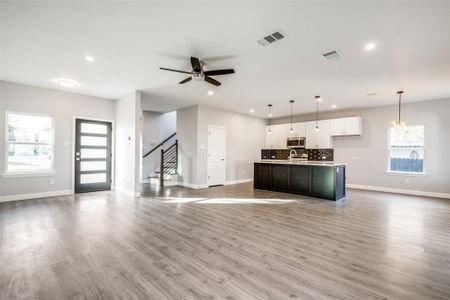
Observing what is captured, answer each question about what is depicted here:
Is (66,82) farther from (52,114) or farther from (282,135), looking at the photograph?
(282,135)

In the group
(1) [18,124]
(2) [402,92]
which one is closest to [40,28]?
(1) [18,124]

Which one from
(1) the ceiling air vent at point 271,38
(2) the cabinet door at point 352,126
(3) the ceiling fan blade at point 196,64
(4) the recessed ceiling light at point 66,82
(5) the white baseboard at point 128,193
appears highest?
(1) the ceiling air vent at point 271,38

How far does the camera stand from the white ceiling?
2.49 meters

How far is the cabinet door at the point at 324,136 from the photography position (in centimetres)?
793

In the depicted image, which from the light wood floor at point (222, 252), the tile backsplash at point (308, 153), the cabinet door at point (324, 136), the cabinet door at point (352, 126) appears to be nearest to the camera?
the light wood floor at point (222, 252)

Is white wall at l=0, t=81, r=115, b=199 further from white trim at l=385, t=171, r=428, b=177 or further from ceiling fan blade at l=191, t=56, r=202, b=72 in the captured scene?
white trim at l=385, t=171, r=428, b=177

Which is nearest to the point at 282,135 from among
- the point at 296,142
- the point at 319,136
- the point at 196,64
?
the point at 296,142

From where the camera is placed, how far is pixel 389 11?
245 centimetres

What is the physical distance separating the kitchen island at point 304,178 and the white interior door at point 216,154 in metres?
1.43

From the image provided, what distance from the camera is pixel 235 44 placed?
3240mm

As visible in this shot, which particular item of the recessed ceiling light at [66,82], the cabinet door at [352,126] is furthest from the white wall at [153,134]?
the cabinet door at [352,126]

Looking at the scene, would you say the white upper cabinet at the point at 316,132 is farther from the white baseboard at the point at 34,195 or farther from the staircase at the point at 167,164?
the white baseboard at the point at 34,195

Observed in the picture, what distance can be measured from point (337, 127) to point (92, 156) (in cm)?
846

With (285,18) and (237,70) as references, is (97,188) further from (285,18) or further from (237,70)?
(285,18)
